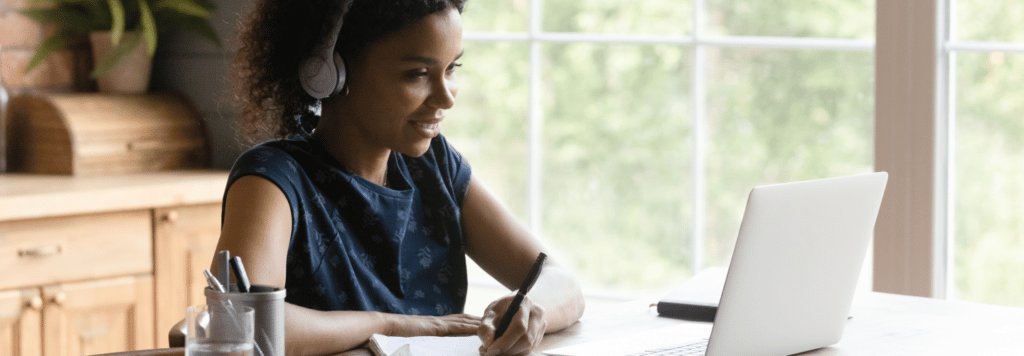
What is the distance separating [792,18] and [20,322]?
7.35 feet

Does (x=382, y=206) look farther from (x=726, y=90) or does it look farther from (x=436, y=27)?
(x=726, y=90)

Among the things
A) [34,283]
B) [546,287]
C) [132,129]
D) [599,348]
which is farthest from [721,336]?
[132,129]

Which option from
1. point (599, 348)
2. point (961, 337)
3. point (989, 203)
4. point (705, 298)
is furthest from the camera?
point (989, 203)

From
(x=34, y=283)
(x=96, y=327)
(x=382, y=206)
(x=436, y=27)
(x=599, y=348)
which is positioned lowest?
(x=96, y=327)

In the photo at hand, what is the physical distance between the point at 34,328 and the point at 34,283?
121 mm

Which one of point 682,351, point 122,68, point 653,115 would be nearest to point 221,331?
point 682,351

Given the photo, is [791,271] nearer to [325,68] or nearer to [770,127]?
[325,68]

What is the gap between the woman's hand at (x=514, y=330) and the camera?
1.32 m

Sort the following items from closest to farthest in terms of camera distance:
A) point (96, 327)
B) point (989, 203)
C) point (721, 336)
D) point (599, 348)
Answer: point (721, 336)
point (599, 348)
point (989, 203)
point (96, 327)

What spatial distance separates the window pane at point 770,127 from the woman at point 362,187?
4.64ft

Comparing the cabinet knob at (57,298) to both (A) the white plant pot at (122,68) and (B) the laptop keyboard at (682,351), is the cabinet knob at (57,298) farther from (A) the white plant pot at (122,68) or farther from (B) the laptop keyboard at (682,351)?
(B) the laptop keyboard at (682,351)

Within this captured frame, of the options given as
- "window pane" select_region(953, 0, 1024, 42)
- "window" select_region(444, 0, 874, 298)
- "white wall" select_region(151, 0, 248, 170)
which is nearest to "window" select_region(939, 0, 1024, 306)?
"window pane" select_region(953, 0, 1024, 42)

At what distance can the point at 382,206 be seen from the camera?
171 centimetres

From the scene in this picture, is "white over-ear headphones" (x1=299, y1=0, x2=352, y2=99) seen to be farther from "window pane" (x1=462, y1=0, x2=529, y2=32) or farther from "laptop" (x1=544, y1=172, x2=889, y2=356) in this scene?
"window pane" (x1=462, y1=0, x2=529, y2=32)
